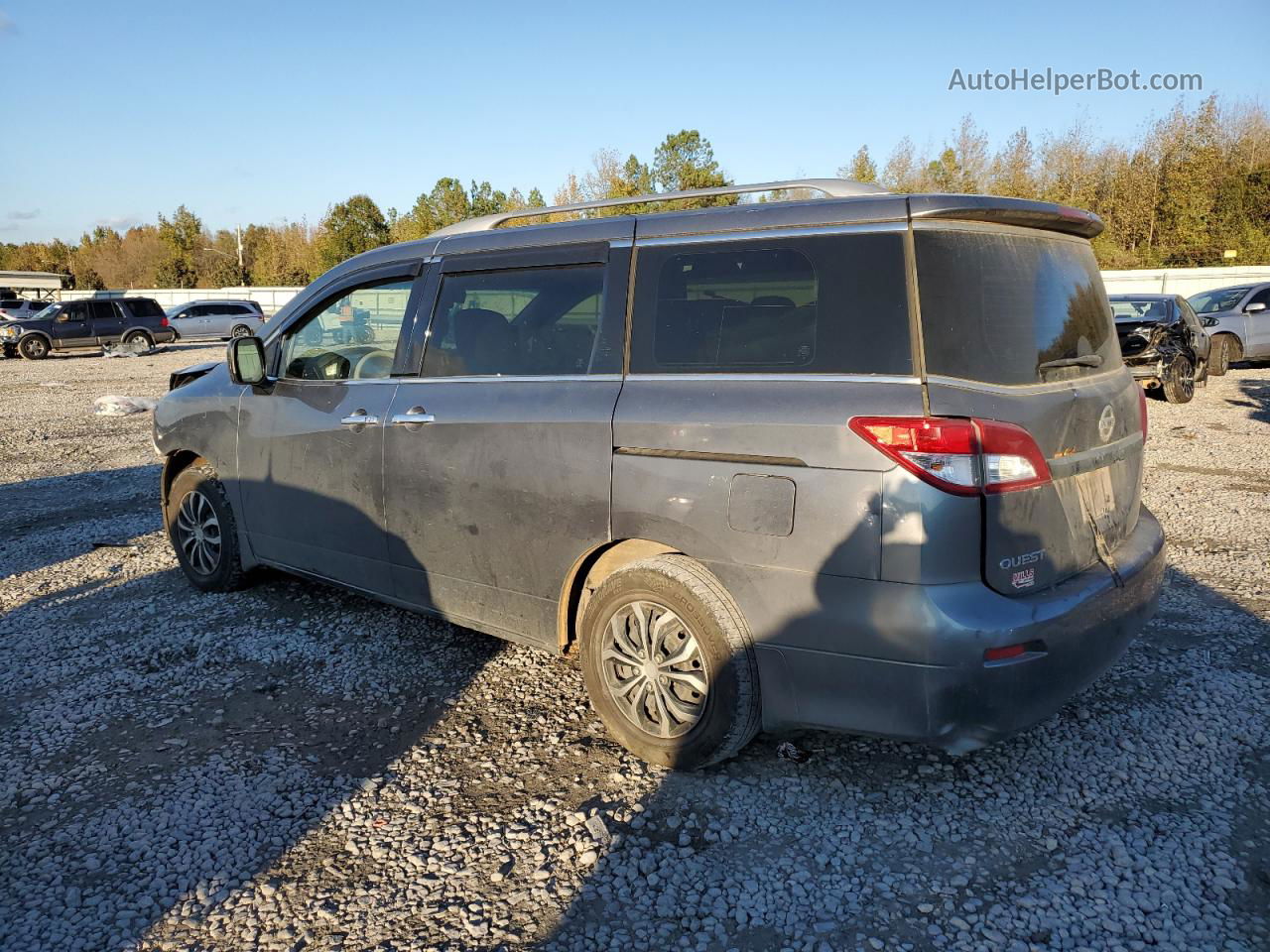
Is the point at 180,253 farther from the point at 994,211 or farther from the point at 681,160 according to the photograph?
the point at 994,211

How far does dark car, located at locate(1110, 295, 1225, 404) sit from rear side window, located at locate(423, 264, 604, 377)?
11.7m

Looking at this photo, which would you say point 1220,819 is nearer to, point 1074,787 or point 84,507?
point 1074,787

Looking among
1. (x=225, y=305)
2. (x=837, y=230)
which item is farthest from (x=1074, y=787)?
(x=225, y=305)

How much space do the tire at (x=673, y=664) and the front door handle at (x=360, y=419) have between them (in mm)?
1487

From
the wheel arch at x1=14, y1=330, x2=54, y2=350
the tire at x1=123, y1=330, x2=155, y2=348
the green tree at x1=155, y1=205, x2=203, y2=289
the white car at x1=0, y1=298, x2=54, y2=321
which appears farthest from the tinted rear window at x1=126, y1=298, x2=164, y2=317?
the green tree at x1=155, y1=205, x2=203, y2=289

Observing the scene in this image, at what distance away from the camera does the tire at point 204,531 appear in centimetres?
523

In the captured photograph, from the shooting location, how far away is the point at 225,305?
35.2 metres

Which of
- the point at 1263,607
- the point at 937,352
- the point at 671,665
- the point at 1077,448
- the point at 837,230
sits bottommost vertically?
the point at 1263,607

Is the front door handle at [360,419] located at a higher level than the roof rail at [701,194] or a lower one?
lower

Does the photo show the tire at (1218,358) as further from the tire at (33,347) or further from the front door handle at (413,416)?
the tire at (33,347)

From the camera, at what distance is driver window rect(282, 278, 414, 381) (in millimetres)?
4363

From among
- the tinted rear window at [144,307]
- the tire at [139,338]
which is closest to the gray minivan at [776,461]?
the tire at [139,338]

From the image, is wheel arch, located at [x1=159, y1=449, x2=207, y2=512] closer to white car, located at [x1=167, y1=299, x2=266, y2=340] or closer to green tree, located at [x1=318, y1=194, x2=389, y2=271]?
white car, located at [x1=167, y1=299, x2=266, y2=340]

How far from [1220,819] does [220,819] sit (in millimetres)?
3395
